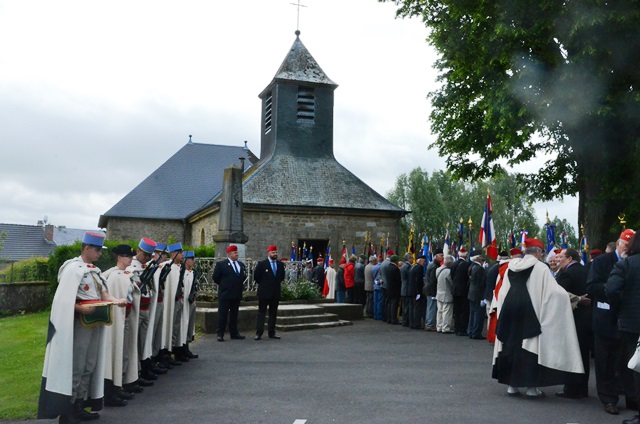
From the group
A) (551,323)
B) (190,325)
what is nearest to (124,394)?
(190,325)

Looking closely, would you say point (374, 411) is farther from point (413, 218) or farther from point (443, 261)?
point (413, 218)

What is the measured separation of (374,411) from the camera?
6.64 meters


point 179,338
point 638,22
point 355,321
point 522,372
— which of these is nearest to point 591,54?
point 638,22

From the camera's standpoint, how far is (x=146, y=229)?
117 ft

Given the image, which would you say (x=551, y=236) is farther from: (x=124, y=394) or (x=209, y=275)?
(x=124, y=394)

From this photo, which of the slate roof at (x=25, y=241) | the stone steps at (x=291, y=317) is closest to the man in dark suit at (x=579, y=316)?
the stone steps at (x=291, y=317)

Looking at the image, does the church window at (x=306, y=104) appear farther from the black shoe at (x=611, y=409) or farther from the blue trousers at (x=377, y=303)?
the black shoe at (x=611, y=409)

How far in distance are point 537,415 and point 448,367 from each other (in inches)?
125

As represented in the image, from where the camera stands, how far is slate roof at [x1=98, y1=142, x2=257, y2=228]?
3619cm

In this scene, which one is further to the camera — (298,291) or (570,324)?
(298,291)

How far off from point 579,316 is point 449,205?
44975 mm

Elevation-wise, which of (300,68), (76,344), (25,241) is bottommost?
(76,344)

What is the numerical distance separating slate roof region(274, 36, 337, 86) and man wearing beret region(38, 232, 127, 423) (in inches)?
1065

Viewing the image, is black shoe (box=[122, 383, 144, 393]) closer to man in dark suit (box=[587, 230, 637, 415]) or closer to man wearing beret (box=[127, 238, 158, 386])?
man wearing beret (box=[127, 238, 158, 386])
